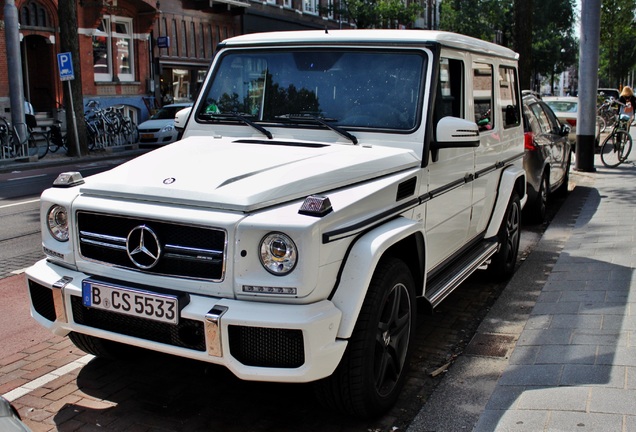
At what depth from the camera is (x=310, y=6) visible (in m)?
44.6

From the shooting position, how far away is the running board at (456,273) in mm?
4617

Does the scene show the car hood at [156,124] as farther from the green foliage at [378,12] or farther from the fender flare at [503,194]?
the fender flare at [503,194]

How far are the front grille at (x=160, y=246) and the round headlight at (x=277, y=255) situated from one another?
0.67 ft

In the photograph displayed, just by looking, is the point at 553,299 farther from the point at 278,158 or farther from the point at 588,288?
the point at 278,158

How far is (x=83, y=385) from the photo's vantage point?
14.4 feet

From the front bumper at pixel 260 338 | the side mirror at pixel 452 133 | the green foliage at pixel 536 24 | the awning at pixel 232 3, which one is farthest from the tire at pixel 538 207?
the green foliage at pixel 536 24

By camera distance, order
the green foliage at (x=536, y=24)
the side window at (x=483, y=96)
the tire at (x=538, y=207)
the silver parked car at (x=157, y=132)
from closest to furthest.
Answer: the side window at (x=483, y=96)
the tire at (x=538, y=207)
the silver parked car at (x=157, y=132)
the green foliage at (x=536, y=24)

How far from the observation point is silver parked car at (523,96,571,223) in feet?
30.6

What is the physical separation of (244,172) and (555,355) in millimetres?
2324

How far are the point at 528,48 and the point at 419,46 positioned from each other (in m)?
13.5

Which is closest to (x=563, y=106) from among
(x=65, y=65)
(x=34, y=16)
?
(x=65, y=65)

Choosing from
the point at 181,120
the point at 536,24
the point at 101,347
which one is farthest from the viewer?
the point at 536,24

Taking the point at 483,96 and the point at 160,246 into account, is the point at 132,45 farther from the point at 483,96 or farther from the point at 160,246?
the point at 160,246

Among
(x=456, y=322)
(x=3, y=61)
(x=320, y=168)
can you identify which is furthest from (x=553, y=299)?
(x=3, y=61)
